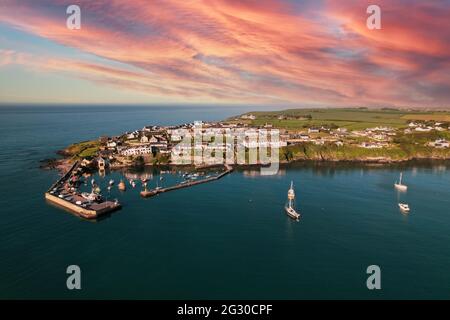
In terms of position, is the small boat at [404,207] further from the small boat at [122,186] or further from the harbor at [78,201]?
the small boat at [122,186]

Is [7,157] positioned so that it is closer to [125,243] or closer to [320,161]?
[125,243]

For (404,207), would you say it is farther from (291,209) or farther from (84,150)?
(84,150)

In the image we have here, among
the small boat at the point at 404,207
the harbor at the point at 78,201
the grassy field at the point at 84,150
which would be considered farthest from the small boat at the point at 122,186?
the small boat at the point at 404,207

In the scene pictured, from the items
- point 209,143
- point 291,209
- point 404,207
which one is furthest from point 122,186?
point 404,207

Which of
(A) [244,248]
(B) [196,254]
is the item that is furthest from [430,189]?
(B) [196,254]
